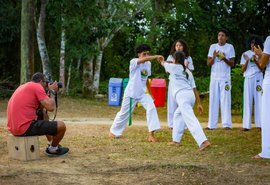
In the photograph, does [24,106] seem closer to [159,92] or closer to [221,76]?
[221,76]

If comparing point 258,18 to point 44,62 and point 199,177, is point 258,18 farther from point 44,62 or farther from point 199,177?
point 199,177

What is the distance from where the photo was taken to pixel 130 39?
90.8 feet

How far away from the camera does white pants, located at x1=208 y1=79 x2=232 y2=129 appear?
11703 millimetres

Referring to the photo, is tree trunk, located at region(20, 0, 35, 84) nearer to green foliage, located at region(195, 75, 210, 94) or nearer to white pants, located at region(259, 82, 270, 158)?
green foliage, located at region(195, 75, 210, 94)

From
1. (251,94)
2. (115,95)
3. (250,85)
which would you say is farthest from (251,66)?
(115,95)

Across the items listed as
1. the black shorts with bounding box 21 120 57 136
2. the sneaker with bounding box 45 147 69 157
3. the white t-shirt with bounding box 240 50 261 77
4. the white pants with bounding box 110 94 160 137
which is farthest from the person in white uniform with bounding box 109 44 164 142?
the white t-shirt with bounding box 240 50 261 77

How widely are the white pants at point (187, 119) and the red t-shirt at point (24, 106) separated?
2.40m

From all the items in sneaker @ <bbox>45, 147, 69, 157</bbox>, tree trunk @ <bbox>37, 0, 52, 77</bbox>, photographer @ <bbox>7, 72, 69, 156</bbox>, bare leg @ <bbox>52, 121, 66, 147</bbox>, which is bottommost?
sneaker @ <bbox>45, 147, 69, 157</bbox>

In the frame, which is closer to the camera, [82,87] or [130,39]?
[82,87]

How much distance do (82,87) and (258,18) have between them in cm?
778

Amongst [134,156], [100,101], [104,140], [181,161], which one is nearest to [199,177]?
[181,161]

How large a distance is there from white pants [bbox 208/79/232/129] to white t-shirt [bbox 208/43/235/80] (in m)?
0.12

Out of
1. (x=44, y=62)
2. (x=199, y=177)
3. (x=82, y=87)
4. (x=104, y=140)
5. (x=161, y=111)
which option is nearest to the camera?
(x=199, y=177)

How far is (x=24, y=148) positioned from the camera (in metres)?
8.08
